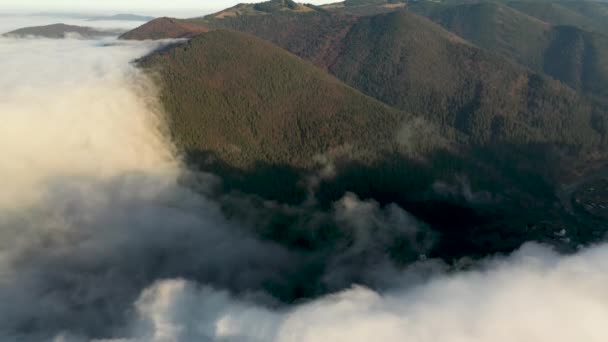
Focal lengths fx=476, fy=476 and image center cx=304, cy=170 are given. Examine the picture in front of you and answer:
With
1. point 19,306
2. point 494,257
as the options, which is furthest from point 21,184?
point 494,257

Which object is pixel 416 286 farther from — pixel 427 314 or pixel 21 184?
pixel 21 184

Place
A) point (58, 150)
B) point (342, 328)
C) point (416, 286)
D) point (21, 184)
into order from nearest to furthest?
point (342, 328) → point (416, 286) → point (21, 184) → point (58, 150)

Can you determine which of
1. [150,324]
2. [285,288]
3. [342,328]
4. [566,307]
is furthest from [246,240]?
[566,307]

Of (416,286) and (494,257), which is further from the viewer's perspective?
(494,257)

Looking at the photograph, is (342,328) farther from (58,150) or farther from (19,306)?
(58,150)

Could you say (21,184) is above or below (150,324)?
above

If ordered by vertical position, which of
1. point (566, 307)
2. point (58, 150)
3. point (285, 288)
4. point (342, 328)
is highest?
point (58, 150)

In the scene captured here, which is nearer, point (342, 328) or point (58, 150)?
point (342, 328)

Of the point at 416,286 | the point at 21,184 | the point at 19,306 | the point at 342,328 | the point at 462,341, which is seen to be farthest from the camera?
the point at 21,184

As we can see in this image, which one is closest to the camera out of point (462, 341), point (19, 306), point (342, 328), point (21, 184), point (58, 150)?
point (462, 341)
